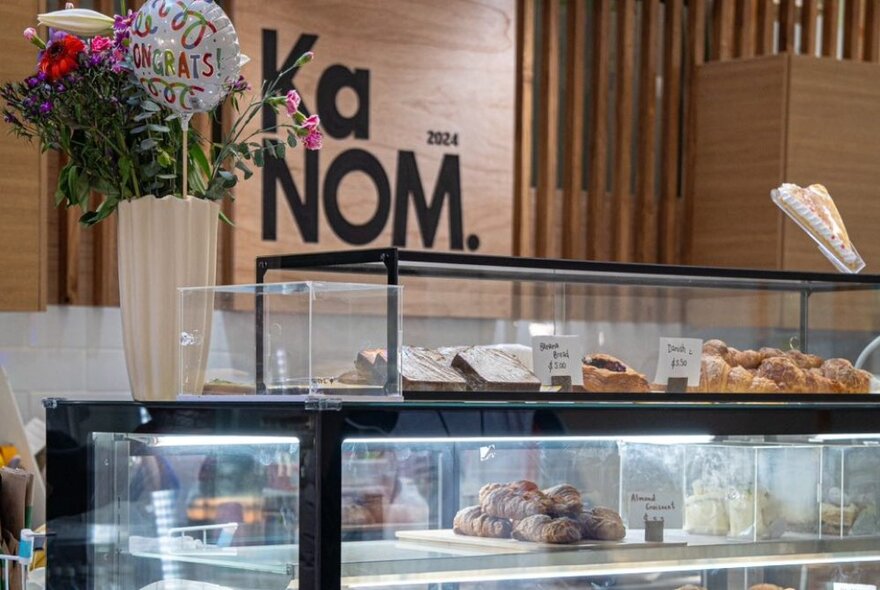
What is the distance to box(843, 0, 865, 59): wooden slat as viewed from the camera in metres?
6.25

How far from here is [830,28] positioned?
6.22 metres

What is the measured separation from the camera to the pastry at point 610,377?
2523 millimetres

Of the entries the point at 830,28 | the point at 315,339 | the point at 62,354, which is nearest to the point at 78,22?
the point at 315,339

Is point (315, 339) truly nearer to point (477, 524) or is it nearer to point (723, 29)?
point (477, 524)

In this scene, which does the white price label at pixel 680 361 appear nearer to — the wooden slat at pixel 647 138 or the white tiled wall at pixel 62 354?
the white tiled wall at pixel 62 354

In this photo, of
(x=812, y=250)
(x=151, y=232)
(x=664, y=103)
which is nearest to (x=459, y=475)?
Result: (x=151, y=232)

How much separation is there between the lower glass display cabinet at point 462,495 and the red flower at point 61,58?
21.9 inches

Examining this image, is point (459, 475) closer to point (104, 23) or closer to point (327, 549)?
point (327, 549)

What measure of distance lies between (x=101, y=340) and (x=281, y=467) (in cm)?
281

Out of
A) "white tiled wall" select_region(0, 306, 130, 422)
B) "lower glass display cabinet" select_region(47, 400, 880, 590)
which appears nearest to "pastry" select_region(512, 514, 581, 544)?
"lower glass display cabinet" select_region(47, 400, 880, 590)

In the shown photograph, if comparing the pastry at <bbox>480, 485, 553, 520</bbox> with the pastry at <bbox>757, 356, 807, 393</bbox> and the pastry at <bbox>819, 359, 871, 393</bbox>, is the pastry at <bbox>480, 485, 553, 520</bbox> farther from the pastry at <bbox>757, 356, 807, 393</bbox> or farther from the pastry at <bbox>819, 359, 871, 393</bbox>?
the pastry at <bbox>819, 359, 871, 393</bbox>

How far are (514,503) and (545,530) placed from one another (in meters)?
0.09

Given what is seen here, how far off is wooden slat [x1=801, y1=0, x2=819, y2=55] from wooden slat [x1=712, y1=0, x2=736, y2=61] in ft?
1.25

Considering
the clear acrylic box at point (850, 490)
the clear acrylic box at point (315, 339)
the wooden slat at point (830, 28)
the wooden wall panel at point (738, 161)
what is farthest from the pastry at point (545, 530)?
the wooden slat at point (830, 28)
